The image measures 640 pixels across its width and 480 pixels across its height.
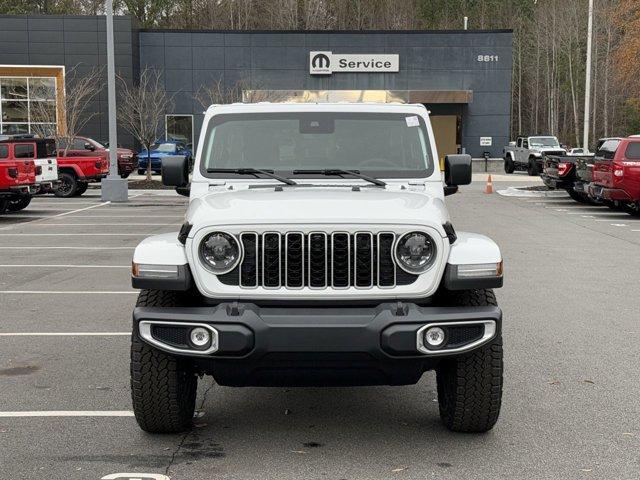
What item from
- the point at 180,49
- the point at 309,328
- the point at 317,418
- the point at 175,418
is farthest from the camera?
the point at 180,49

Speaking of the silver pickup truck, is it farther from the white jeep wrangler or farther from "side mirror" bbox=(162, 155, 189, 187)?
the white jeep wrangler

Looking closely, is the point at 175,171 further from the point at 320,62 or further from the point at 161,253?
the point at 320,62

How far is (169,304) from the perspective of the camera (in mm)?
4910

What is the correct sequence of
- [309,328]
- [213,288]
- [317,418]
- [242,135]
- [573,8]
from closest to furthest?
1. [309,328]
2. [213,288]
3. [317,418]
4. [242,135]
5. [573,8]

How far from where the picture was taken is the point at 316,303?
4.73m

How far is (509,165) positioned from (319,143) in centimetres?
4047

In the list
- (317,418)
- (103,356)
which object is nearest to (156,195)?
(103,356)

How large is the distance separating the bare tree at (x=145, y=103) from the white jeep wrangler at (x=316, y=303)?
31394mm

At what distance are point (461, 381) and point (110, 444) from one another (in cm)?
202

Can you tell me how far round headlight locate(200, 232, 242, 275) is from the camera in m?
4.74

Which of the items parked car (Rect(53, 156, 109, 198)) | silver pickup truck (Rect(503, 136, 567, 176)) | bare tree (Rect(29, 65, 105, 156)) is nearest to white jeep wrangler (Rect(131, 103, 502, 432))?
parked car (Rect(53, 156, 109, 198))

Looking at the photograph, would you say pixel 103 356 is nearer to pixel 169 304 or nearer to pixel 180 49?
pixel 169 304

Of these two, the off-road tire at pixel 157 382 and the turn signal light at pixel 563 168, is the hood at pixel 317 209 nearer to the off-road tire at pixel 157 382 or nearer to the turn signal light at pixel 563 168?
the off-road tire at pixel 157 382

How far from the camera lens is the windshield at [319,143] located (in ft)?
20.5
